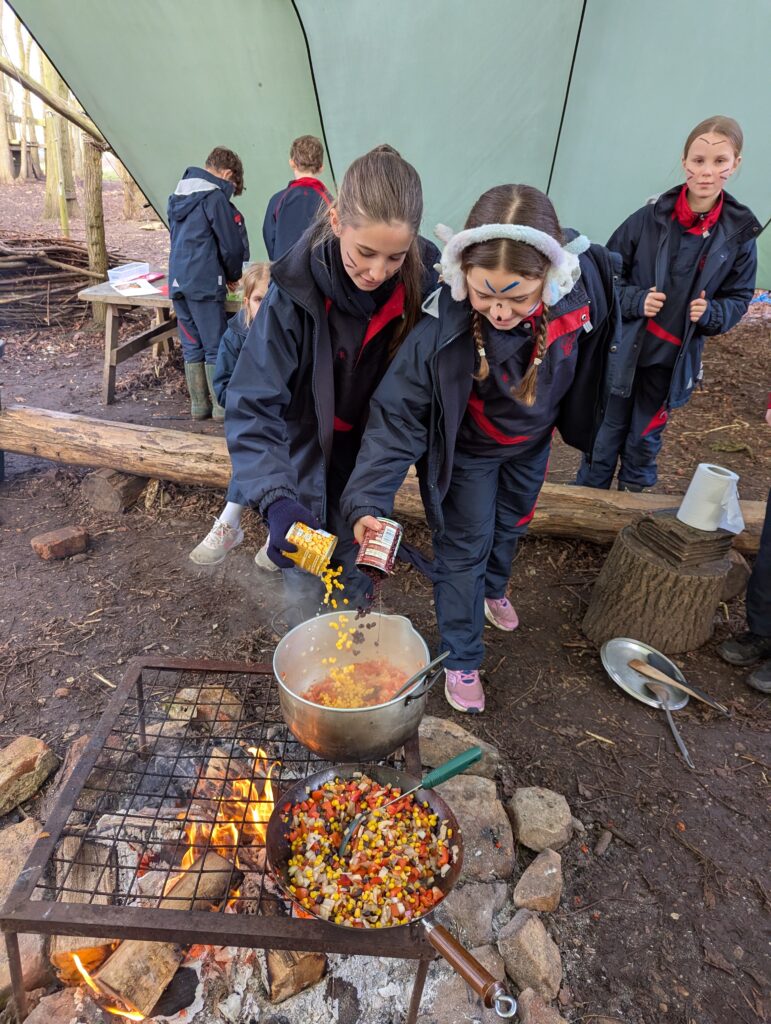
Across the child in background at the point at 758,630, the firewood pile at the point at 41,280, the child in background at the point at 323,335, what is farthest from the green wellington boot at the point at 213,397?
the child in background at the point at 758,630

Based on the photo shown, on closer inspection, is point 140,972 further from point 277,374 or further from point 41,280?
point 41,280

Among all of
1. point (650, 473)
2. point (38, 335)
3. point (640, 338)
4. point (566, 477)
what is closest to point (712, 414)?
point (566, 477)

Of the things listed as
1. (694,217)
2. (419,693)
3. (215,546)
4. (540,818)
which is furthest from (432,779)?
(694,217)

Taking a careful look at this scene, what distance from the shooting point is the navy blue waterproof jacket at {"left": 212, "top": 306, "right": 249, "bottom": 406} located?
3.22 metres

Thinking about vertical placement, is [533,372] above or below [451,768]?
above

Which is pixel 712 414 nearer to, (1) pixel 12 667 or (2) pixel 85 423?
(2) pixel 85 423

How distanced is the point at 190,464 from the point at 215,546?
65 cm

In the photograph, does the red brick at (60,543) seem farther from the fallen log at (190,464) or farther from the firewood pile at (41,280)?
the firewood pile at (41,280)

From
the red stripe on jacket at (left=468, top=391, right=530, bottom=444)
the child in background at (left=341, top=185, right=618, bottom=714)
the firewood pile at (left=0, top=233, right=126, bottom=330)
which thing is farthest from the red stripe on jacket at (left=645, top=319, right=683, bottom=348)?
the firewood pile at (left=0, top=233, right=126, bottom=330)

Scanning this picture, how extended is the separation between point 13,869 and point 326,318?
74.4 inches

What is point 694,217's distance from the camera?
3340 mm

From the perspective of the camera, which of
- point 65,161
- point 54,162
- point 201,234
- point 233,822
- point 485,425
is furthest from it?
point 54,162

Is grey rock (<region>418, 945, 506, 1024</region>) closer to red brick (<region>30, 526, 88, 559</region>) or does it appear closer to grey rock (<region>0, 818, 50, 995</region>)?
grey rock (<region>0, 818, 50, 995</region>)

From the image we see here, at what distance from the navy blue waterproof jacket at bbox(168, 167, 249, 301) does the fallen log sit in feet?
4.67
